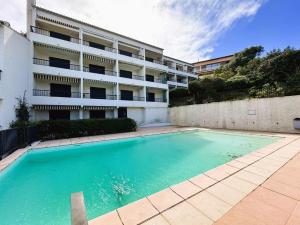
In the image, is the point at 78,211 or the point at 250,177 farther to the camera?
the point at 250,177

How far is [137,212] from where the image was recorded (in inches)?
113

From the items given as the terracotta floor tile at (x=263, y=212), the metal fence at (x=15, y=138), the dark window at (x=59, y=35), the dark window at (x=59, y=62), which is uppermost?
the dark window at (x=59, y=35)

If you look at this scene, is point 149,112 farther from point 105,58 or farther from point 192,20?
A: point 192,20

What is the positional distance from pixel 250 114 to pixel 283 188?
14.1m

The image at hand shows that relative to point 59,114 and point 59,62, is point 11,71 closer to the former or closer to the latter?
point 59,114

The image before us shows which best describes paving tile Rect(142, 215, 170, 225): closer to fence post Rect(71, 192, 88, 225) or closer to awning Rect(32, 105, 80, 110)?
fence post Rect(71, 192, 88, 225)

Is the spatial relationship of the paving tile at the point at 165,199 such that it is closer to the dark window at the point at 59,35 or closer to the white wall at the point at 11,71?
the white wall at the point at 11,71

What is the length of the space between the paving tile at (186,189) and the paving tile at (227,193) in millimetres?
336

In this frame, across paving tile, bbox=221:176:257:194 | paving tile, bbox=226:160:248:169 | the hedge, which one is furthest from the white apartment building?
paving tile, bbox=221:176:257:194

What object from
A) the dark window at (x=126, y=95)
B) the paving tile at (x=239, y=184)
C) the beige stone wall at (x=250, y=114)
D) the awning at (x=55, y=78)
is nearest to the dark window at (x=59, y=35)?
the awning at (x=55, y=78)

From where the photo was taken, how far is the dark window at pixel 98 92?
20750 millimetres

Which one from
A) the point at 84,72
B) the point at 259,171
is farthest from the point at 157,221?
the point at 84,72

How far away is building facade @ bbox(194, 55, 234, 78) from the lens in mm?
48094

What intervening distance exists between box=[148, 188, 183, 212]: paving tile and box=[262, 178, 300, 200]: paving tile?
235cm
